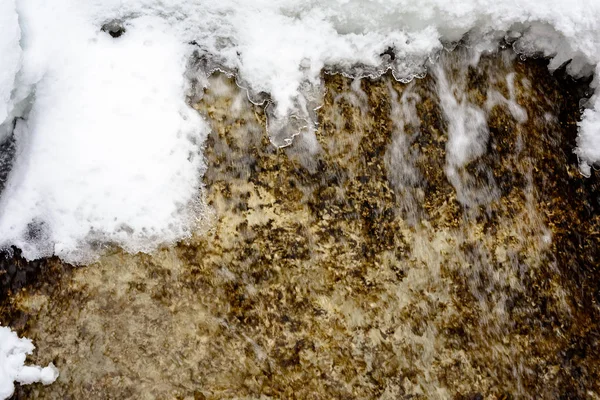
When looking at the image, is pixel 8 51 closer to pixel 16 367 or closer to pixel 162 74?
pixel 162 74

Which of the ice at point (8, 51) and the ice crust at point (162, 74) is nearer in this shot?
the ice at point (8, 51)

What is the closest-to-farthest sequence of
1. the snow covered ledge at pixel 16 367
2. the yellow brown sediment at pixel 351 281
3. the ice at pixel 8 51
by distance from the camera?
1. the ice at pixel 8 51
2. the snow covered ledge at pixel 16 367
3. the yellow brown sediment at pixel 351 281

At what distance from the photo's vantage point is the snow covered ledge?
279 centimetres

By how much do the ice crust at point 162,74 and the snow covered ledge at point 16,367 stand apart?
483mm

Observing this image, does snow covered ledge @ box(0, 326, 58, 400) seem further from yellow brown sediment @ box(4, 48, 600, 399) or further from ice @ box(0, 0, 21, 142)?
ice @ box(0, 0, 21, 142)

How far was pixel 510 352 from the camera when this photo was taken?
293cm

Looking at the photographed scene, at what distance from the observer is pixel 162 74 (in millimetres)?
2895

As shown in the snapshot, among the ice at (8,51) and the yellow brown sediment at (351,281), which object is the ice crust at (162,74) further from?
the yellow brown sediment at (351,281)

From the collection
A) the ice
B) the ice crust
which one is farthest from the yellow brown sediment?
the ice

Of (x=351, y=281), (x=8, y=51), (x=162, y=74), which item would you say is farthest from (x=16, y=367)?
(x=351, y=281)

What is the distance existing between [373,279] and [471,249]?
1.97 feet

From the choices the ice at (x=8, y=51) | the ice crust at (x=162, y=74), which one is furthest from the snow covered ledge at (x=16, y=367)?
the ice at (x=8, y=51)

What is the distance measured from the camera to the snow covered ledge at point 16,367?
2.79 m

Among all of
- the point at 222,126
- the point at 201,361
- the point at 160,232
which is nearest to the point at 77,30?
the point at 222,126
